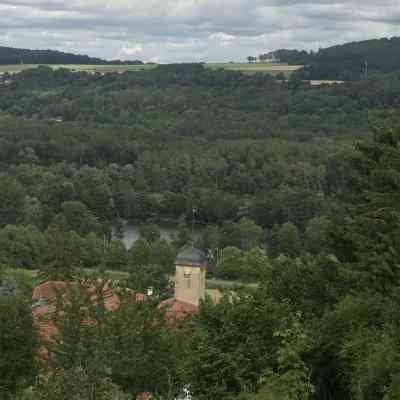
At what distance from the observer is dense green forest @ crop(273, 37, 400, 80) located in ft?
550

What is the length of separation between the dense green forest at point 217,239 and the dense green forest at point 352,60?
606 inches

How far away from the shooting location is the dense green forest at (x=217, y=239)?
1399 centimetres

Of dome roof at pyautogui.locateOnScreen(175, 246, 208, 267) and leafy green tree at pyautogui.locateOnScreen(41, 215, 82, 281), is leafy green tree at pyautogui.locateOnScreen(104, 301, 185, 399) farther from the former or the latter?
leafy green tree at pyautogui.locateOnScreen(41, 215, 82, 281)

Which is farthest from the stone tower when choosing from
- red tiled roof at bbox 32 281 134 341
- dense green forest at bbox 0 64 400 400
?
red tiled roof at bbox 32 281 134 341

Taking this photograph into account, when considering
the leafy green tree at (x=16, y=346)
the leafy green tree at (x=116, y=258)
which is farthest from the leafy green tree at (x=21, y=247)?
the leafy green tree at (x=16, y=346)

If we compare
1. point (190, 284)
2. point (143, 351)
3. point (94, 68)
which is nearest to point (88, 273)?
point (190, 284)

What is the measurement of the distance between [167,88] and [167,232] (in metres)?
104

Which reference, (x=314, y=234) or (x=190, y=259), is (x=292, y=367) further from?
(x=314, y=234)

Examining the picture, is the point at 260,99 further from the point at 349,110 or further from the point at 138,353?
the point at 138,353

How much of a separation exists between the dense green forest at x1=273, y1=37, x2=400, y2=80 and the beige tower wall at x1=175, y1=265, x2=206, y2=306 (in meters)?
135

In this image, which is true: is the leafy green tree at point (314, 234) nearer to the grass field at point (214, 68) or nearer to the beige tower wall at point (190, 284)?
the beige tower wall at point (190, 284)

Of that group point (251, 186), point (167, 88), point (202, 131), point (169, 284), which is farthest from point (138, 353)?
point (167, 88)

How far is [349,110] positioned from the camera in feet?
439

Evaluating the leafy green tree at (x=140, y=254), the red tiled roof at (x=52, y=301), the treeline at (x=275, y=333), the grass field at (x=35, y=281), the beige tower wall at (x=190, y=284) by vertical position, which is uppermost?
the treeline at (x=275, y=333)
